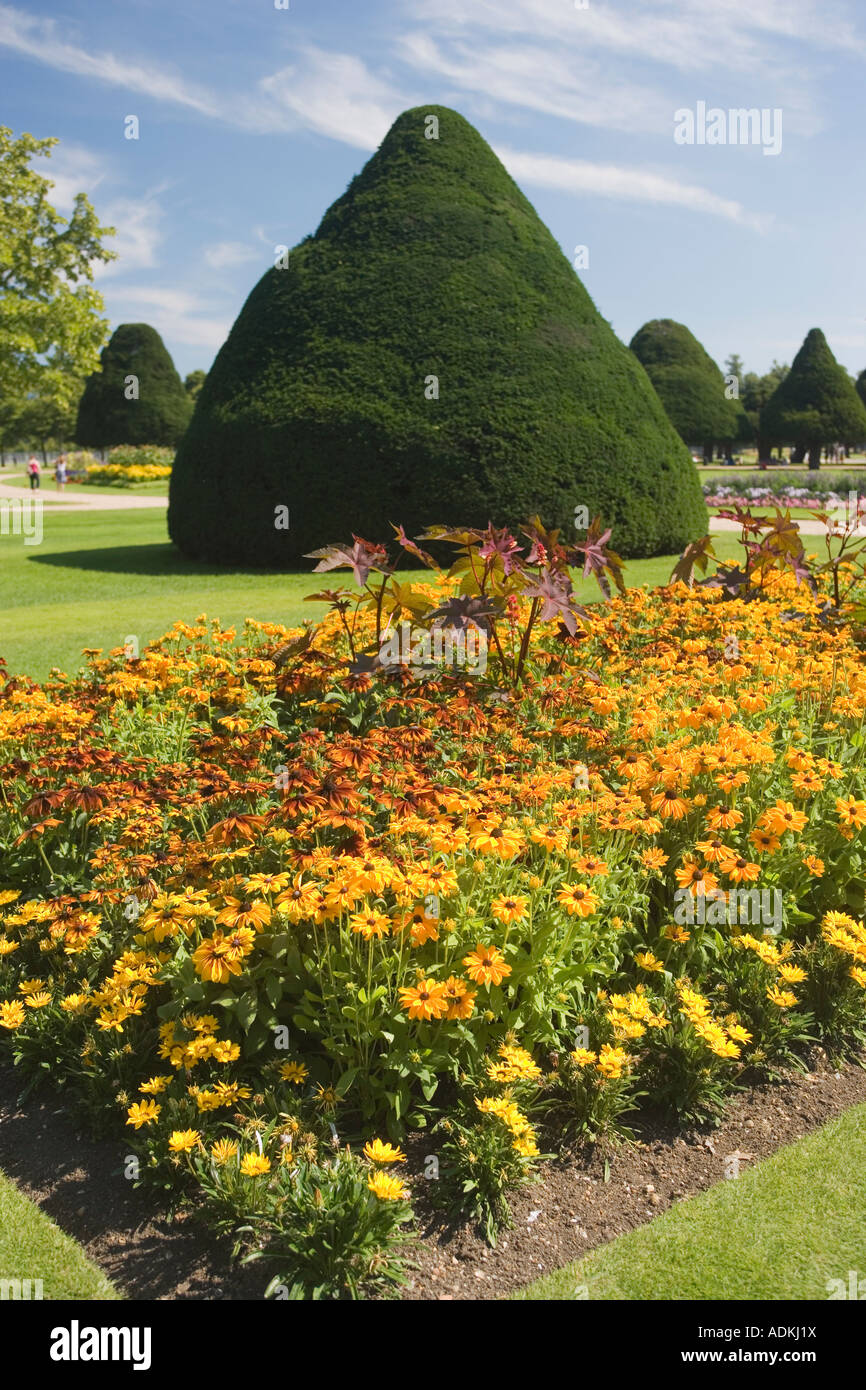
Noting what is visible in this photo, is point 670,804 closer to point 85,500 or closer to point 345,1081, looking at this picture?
point 345,1081

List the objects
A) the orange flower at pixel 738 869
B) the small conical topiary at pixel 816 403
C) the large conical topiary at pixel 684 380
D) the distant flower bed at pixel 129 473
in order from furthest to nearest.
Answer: the distant flower bed at pixel 129 473 → the small conical topiary at pixel 816 403 → the large conical topiary at pixel 684 380 → the orange flower at pixel 738 869

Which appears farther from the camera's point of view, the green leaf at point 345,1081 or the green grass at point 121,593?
the green grass at point 121,593

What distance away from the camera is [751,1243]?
7.82 ft

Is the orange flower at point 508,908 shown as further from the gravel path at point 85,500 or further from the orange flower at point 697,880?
the gravel path at point 85,500

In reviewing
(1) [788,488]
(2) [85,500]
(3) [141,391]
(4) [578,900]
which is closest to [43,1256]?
(4) [578,900]

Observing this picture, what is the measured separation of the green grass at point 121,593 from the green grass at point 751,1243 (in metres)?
5.78

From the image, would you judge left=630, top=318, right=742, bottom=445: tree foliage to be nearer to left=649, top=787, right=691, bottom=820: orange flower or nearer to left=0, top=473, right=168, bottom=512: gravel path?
left=0, top=473, right=168, bottom=512: gravel path

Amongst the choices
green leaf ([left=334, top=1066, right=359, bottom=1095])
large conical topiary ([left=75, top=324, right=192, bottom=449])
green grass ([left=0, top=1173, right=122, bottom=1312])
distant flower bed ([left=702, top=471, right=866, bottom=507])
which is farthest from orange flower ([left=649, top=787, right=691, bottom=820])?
large conical topiary ([left=75, top=324, right=192, bottom=449])

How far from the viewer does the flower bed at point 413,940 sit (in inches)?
99.2

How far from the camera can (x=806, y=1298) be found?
2.24m

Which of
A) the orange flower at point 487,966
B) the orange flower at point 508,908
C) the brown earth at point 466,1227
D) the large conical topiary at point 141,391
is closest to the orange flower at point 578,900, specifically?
the orange flower at point 508,908

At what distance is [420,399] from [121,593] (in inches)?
160

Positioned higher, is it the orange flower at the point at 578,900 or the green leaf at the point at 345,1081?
the orange flower at the point at 578,900

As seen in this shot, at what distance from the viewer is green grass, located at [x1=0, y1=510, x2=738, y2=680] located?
8.34 meters
